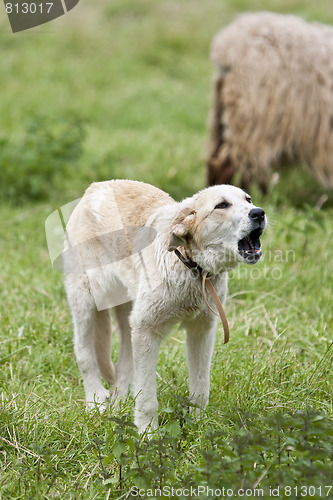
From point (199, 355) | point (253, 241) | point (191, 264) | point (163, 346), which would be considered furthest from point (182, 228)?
point (163, 346)

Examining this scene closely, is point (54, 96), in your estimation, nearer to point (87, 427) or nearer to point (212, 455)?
point (87, 427)

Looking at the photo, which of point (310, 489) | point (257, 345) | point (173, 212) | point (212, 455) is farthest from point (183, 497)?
point (257, 345)

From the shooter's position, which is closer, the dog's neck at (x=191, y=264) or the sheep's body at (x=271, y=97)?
the dog's neck at (x=191, y=264)

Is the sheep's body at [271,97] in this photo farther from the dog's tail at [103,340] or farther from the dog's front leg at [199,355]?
the dog's front leg at [199,355]

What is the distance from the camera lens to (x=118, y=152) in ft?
26.4

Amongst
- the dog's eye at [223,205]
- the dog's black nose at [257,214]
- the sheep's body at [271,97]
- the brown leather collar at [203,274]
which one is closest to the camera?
the dog's black nose at [257,214]

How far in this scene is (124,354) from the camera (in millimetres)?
3754

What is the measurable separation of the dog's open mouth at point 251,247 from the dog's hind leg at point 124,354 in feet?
3.47

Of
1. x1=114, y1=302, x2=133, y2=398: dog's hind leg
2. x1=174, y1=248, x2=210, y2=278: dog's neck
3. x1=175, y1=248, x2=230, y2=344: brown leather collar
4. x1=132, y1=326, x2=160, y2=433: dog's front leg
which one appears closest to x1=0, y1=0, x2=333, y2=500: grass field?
x1=132, y1=326, x2=160, y2=433: dog's front leg

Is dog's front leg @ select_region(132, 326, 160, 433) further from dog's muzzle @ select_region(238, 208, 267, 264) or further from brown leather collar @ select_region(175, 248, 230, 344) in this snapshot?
dog's muzzle @ select_region(238, 208, 267, 264)

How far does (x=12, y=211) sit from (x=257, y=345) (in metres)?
3.25

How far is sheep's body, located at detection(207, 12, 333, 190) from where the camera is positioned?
629 centimetres

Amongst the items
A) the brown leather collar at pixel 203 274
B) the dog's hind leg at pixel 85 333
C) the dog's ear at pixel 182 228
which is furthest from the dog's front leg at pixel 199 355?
the dog's hind leg at pixel 85 333

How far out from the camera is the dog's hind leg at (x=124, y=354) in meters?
3.72
